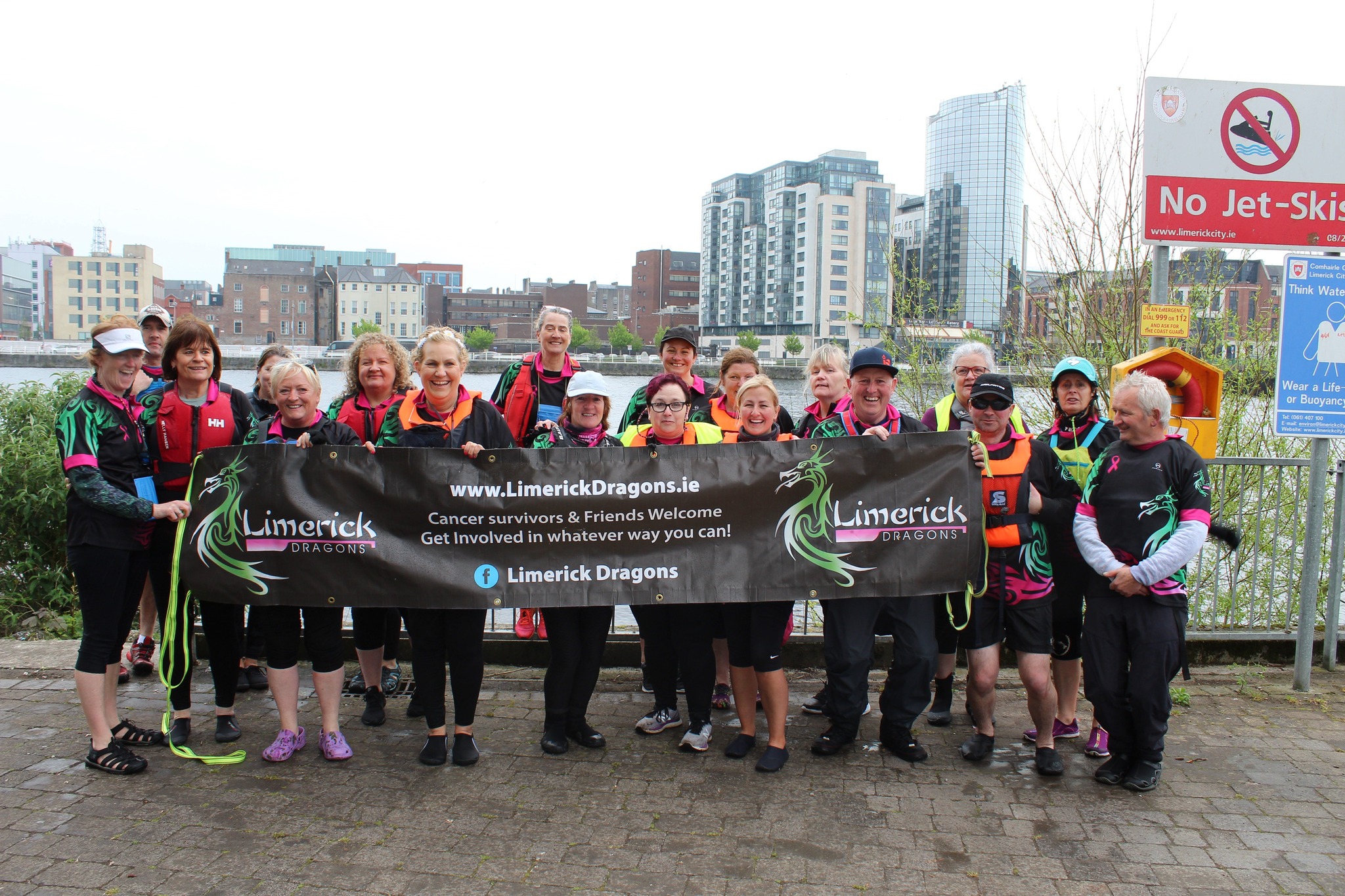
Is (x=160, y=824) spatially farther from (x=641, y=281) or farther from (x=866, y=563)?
(x=641, y=281)

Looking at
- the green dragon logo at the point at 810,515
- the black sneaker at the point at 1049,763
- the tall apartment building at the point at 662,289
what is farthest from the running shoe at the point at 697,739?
the tall apartment building at the point at 662,289

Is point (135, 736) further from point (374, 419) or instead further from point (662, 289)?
point (662, 289)

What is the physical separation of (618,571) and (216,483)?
2.04 meters

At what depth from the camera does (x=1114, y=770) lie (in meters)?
4.24

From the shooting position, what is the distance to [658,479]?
450 cm

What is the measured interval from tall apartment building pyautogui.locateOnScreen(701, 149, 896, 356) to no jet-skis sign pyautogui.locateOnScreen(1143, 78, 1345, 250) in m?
76.6

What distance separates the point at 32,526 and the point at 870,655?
713 cm

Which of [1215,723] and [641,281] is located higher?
[641,281]

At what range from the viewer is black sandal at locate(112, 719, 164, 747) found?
455cm

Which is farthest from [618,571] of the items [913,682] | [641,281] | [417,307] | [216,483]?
[641,281]

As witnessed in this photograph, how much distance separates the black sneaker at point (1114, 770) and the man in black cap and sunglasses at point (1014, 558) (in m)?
0.19

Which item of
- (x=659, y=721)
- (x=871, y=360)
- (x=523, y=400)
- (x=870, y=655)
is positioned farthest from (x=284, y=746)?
(x=871, y=360)

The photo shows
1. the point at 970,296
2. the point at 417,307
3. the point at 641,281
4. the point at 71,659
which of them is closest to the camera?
the point at 71,659

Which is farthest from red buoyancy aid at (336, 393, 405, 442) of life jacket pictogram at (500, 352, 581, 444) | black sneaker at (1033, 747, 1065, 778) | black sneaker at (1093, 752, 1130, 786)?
black sneaker at (1093, 752, 1130, 786)
